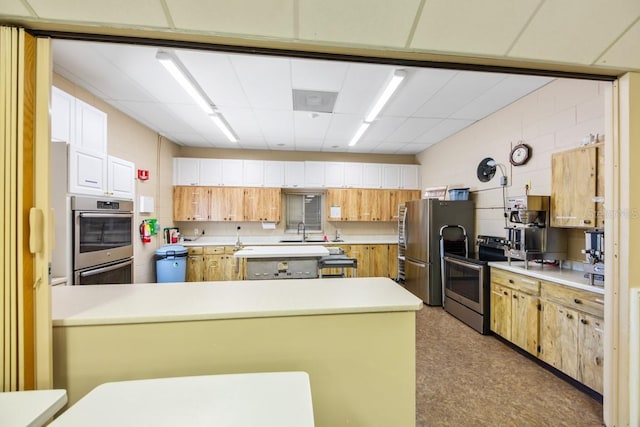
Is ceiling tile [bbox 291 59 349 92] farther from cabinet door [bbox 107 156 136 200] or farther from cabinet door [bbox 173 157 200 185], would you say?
cabinet door [bbox 173 157 200 185]

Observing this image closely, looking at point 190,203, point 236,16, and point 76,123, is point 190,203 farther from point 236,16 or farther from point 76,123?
point 236,16

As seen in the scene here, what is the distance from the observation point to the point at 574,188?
7.57ft

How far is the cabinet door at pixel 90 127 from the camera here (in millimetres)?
2601

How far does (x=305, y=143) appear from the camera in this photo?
518 centimetres

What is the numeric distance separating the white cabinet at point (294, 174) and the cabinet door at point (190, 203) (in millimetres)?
1710

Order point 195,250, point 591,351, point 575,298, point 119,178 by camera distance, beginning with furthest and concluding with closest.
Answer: point 195,250 < point 119,178 < point 575,298 < point 591,351

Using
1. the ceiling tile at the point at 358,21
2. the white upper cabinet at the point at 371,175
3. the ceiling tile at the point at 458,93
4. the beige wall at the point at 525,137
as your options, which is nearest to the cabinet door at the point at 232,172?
the white upper cabinet at the point at 371,175

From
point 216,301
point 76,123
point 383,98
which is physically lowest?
point 216,301

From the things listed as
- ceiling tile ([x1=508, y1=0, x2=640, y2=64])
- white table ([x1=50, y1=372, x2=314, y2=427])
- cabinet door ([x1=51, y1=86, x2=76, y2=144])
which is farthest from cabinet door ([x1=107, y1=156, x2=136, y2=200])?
ceiling tile ([x1=508, y1=0, x2=640, y2=64])

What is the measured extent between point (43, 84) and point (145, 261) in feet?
12.7

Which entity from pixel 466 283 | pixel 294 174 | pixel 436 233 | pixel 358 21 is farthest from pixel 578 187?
pixel 294 174

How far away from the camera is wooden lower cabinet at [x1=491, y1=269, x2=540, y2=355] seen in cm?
243

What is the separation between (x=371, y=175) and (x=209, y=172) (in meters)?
3.56

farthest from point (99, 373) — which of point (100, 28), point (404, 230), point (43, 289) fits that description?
point (404, 230)
